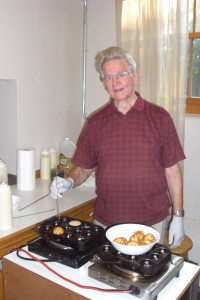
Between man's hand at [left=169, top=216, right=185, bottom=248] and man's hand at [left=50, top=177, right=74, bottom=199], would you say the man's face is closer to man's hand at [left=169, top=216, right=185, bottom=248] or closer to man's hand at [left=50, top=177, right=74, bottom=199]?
man's hand at [left=50, top=177, right=74, bottom=199]

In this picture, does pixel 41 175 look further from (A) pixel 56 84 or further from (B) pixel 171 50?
(B) pixel 171 50

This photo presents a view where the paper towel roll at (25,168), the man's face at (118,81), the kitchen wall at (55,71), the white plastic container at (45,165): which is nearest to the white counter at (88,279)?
the man's face at (118,81)

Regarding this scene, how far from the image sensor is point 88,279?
1.06m

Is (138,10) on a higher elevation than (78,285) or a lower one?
higher

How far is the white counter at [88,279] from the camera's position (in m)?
0.99

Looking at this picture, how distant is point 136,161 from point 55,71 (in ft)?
3.90

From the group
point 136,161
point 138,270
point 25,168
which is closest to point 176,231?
point 136,161

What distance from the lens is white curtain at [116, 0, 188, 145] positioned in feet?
6.70

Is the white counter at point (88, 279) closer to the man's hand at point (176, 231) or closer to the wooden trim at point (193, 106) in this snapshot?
the man's hand at point (176, 231)

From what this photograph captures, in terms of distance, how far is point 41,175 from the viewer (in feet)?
7.50

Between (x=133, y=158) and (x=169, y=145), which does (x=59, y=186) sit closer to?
(x=133, y=158)

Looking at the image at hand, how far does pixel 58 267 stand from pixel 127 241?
0.25 metres

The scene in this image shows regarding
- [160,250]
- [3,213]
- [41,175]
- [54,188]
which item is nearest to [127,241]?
[160,250]

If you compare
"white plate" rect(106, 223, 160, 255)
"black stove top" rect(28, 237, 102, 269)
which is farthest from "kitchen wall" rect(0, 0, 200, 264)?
"white plate" rect(106, 223, 160, 255)
